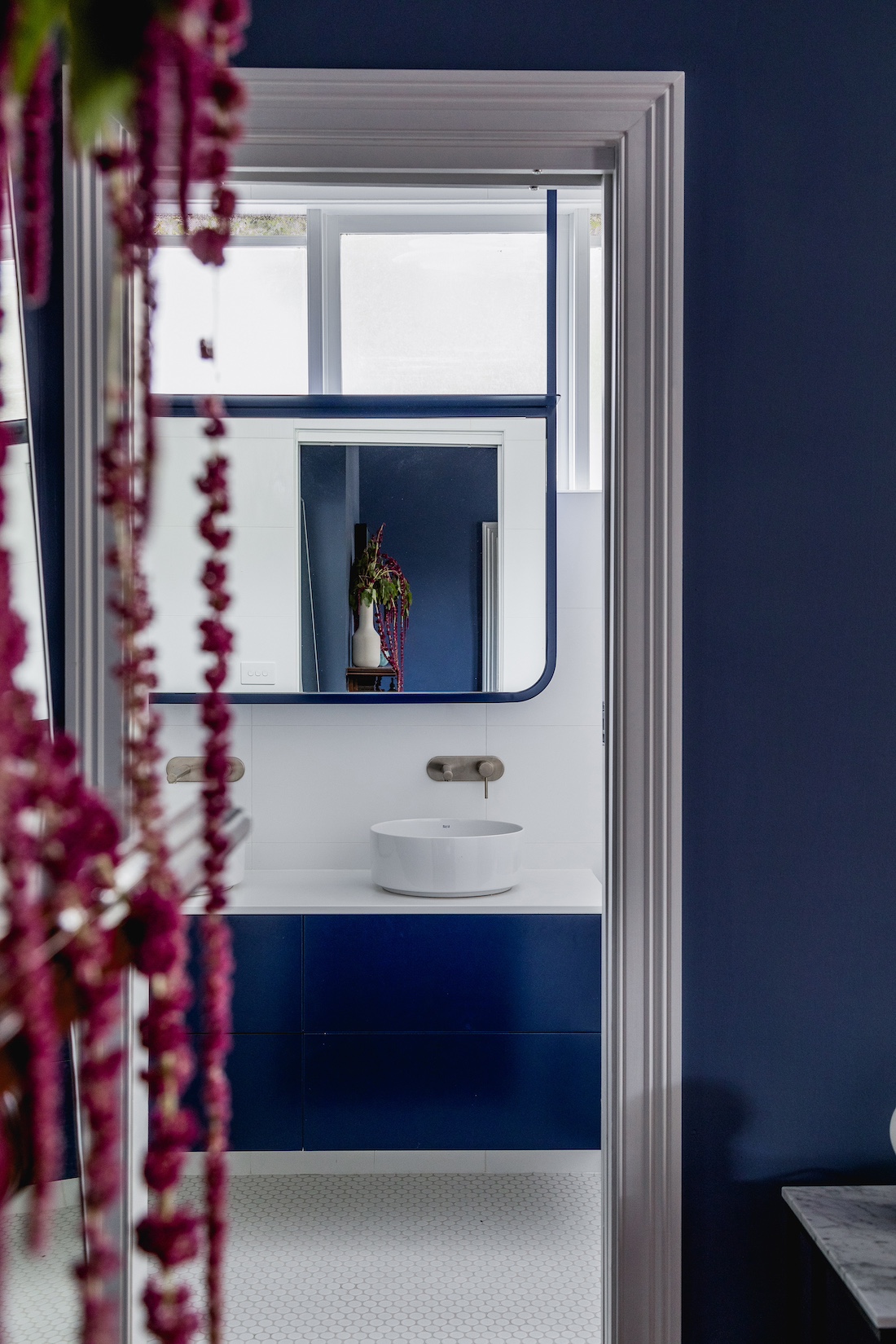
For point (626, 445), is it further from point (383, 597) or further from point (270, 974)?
point (270, 974)

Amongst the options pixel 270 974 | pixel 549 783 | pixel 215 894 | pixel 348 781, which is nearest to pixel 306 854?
pixel 348 781

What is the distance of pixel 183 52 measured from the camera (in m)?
0.29

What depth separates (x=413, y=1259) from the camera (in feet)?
7.55

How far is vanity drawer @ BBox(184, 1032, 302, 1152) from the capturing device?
2.38 m

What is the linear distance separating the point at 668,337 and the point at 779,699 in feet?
Result: 1.83

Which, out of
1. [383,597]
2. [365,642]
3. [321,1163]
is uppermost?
[383,597]

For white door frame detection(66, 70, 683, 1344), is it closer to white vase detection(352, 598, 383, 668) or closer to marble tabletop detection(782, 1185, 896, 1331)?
marble tabletop detection(782, 1185, 896, 1331)

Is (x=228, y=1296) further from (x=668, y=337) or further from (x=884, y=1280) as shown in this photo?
(x=668, y=337)

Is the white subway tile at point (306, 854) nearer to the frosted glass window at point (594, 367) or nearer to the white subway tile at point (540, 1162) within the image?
the white subway tile at point (540, 1162)

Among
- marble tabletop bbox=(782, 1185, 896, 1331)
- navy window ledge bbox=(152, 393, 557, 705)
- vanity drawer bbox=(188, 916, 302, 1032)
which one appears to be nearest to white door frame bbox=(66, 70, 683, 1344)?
marble tabletop bbox=(782, 1185, 896, 1331)

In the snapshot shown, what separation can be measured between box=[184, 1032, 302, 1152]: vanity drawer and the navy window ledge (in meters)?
0.91

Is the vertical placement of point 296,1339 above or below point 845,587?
below

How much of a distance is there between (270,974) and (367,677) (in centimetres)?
86

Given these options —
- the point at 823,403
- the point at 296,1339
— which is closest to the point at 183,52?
the point at 823,403
